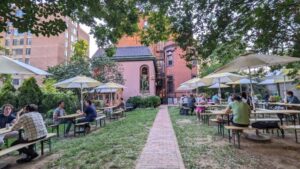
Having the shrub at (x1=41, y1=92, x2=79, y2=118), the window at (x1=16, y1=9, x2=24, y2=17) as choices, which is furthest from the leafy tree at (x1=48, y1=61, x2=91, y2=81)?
the window at (x1=16, y1=9, x2=24, y2=17)

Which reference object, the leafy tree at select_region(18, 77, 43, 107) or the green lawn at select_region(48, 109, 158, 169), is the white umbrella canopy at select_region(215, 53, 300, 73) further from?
the leafy tree at select_region(18, 77, 43, 107)

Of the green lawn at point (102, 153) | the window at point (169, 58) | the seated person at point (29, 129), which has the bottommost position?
the green lawn at point (102, 153)

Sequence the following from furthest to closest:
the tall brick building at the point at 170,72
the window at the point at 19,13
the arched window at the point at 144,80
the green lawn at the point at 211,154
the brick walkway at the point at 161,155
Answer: the tall brick building at the point at 170,72, the arched window at the point at 144,80, the green lawn at the point at 211,154, the brick walkway at the point at 161,155, the window at the point at 19,13

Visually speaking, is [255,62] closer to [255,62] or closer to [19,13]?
[255,62]

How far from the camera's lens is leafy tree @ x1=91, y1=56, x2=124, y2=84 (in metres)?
23.1

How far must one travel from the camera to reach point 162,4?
21.8ft

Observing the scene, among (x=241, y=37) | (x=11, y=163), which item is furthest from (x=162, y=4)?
(x=11, y=163)

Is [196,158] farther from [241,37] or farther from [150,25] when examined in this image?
[241,37]

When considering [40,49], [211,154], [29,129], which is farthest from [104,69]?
[40,49]

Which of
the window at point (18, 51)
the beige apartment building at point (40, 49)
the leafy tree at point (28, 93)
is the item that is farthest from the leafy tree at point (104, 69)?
the window at point (18, 51)

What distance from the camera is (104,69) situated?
23.6m

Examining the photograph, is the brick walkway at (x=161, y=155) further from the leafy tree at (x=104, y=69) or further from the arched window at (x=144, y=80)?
the arched window at (x=144, y=80)

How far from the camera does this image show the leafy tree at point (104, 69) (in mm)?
23109

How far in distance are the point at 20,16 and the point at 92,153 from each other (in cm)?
423
